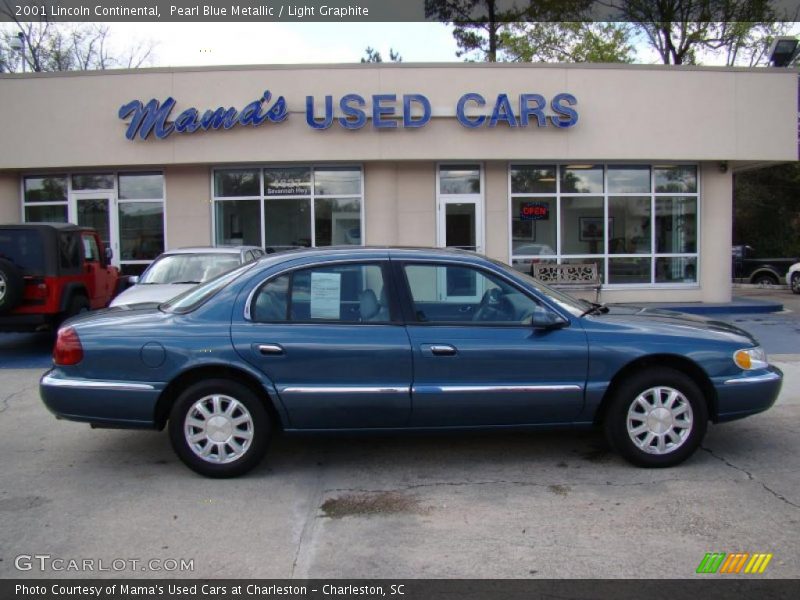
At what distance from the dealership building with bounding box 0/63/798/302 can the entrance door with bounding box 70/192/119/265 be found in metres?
0.04

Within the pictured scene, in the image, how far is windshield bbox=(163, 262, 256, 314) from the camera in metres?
5.02

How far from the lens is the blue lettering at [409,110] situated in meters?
13.9

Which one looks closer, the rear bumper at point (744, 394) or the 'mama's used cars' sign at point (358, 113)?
the rear bumper at point (744, 394)

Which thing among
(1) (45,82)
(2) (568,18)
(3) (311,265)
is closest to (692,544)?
(3) (311,265)

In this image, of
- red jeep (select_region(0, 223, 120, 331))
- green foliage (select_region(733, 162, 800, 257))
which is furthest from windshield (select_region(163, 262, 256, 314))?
green foliage (select_region(733, 162, 800, 257))

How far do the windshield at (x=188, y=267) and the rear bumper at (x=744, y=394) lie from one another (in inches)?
260

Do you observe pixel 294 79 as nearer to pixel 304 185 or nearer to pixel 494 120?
pixel 304 185

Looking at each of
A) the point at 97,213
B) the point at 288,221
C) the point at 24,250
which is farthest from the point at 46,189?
the point at 24,250

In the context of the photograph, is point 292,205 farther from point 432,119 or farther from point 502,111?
point 502,111

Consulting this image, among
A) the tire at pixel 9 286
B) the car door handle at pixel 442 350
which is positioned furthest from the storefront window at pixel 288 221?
the car door handle at pixel 442 350

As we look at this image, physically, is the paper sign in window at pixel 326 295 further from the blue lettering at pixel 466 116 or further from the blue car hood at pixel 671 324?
the blue lettering at pixel 466 116

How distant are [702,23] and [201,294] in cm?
3126

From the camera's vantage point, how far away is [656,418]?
4945 mm

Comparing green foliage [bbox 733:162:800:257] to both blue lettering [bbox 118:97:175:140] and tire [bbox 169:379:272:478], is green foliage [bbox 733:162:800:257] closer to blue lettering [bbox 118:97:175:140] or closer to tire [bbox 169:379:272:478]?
blue lettering [bbox 118:97:175:140]
